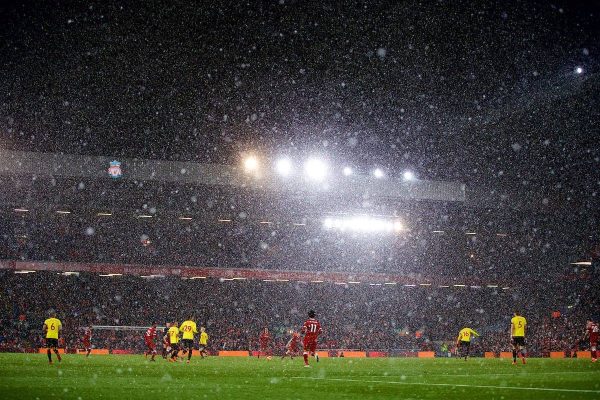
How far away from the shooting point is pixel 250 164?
39406mm

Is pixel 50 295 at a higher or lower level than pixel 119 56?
lower

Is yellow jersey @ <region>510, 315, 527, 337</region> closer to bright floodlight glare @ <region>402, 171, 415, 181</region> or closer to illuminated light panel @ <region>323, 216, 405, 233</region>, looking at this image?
bright floodlight glare @ <region>402, 171, 415, 181</region>

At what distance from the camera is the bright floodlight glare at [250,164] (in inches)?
1532

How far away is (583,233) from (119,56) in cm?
3311

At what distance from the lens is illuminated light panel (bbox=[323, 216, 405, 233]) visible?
4562cm

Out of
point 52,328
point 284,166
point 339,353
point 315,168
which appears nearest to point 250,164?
point 284,166

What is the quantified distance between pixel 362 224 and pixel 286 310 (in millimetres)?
9800

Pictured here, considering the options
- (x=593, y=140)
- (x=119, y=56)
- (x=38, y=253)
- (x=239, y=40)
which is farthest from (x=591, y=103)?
(x=38, y=253)

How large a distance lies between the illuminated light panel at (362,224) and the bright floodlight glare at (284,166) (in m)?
7.51

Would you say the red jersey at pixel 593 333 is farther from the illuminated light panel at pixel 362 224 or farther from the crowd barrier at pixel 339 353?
the illuminated light panel at pixel 362 224

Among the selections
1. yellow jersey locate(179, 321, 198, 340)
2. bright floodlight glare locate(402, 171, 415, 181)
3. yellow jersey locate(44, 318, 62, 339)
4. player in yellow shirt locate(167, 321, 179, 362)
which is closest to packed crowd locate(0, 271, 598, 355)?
bright floodlight glare locate(402, 171, 415, 181)

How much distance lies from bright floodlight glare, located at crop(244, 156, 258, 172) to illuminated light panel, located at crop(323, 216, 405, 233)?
801 cm

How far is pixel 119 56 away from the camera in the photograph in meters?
24.3

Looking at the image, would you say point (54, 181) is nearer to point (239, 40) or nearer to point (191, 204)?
point (191, 204)
